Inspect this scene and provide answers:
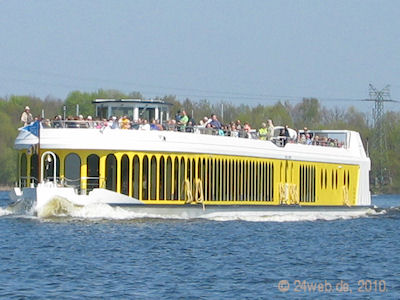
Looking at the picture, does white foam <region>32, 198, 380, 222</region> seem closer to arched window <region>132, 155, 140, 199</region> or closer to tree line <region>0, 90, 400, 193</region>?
arched window <region>132, 155, 140, 199</region>

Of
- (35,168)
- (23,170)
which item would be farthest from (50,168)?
(23,170)

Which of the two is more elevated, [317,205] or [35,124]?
[35,124]

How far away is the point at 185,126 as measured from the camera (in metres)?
42.7

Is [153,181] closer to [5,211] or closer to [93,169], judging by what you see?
[93,169]

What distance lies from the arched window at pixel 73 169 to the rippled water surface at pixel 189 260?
1.82 meters

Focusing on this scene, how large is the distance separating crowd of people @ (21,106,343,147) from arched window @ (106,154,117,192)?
3.34 feet

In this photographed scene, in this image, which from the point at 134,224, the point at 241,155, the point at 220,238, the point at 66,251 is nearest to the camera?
the point at 66,251

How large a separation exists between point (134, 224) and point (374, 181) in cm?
8049

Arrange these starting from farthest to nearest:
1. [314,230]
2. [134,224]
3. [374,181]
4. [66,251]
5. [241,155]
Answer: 1. [374,181]
2. [241,155]
3. [314,230]
4. [134,224]
5. [66,251]

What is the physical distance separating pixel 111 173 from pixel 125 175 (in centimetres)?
48

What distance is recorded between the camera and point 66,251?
30.9m

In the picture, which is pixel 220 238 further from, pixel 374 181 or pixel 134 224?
pixel 374 181

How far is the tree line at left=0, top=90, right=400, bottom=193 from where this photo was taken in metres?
110

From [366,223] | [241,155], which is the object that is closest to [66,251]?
[241,155]
